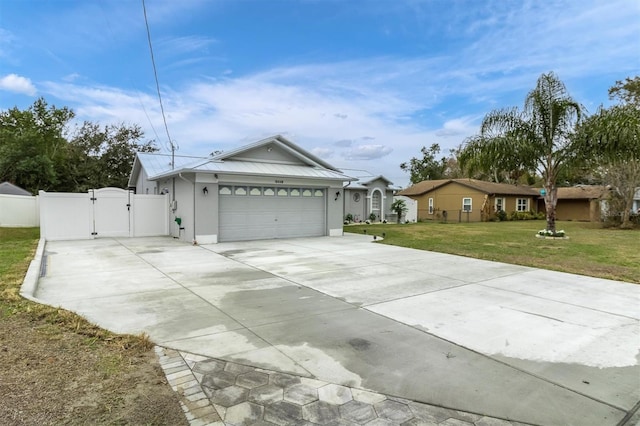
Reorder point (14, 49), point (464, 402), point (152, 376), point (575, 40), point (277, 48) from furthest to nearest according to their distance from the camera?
point (277, 48) < point (14, 49) < point (575, 40) < point (152, 376) < point (464, 402)

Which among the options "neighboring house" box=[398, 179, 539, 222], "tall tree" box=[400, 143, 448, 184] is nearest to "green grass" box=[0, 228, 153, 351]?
"neighboring house" box=[398, 179, 539, 222]

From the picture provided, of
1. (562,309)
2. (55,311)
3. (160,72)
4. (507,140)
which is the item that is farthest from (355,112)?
(55,311)

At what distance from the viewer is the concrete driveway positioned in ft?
11.1

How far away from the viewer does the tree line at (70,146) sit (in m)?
30.1

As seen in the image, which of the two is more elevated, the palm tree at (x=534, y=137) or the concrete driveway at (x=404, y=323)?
the palm tree at (x=534, y=137)

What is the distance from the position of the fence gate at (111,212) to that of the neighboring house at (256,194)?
1632 mm

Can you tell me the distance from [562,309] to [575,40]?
10.4 m

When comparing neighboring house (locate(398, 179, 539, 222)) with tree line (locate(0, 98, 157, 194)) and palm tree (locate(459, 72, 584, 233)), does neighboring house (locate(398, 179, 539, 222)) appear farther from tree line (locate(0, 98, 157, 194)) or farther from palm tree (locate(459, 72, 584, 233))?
tree line (locate(0, 98, 157, 194))

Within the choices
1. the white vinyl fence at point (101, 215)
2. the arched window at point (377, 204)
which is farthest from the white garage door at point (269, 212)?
the arched window at point (377, 204)

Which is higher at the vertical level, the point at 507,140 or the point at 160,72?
the point at 160,72

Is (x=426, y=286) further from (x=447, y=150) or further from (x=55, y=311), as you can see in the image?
(x=447, y=150)

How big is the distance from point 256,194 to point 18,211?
13.7 meters

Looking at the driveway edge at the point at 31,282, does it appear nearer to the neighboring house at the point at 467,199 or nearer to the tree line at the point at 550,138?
the tree line at the point at 550,138

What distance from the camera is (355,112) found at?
20.2m
